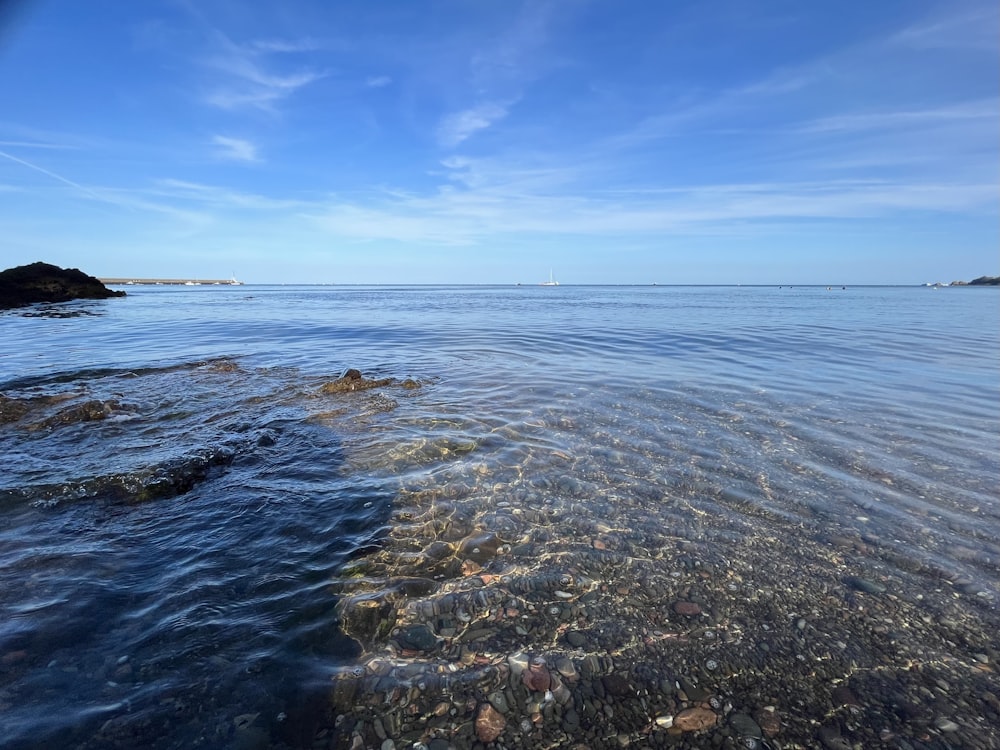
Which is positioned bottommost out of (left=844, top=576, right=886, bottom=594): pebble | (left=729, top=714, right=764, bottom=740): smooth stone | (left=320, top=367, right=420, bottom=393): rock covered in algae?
(left=729, top=714, right=764, bottom=740): smooth stone

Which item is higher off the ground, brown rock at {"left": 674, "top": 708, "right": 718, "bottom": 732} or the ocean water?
the ocean water

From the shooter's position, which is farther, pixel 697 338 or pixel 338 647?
pixel 697 338

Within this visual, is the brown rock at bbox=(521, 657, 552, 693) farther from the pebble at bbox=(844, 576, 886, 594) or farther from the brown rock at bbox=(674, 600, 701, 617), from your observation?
the pebble at bbox=(844, 576, 886, 594)

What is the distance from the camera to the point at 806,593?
390 cm

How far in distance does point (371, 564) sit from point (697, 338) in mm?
20963

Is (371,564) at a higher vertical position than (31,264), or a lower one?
lower

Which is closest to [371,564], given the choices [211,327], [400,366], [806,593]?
[806,593]

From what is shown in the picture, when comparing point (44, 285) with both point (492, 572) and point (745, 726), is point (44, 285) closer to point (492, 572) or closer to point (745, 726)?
point (492, 572)

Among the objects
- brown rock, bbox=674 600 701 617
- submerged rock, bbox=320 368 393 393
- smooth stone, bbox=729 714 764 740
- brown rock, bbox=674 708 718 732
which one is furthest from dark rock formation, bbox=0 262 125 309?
smooth stone, bbox=729 714 764 740

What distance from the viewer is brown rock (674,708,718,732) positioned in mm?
2754

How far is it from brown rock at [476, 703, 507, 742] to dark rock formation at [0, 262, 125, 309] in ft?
195

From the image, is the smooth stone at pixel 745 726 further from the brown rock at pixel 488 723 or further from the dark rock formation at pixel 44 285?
the dark rock formation at pixel 44 285

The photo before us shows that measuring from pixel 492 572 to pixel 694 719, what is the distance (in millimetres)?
1888

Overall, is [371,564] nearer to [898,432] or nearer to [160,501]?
[160,501]
